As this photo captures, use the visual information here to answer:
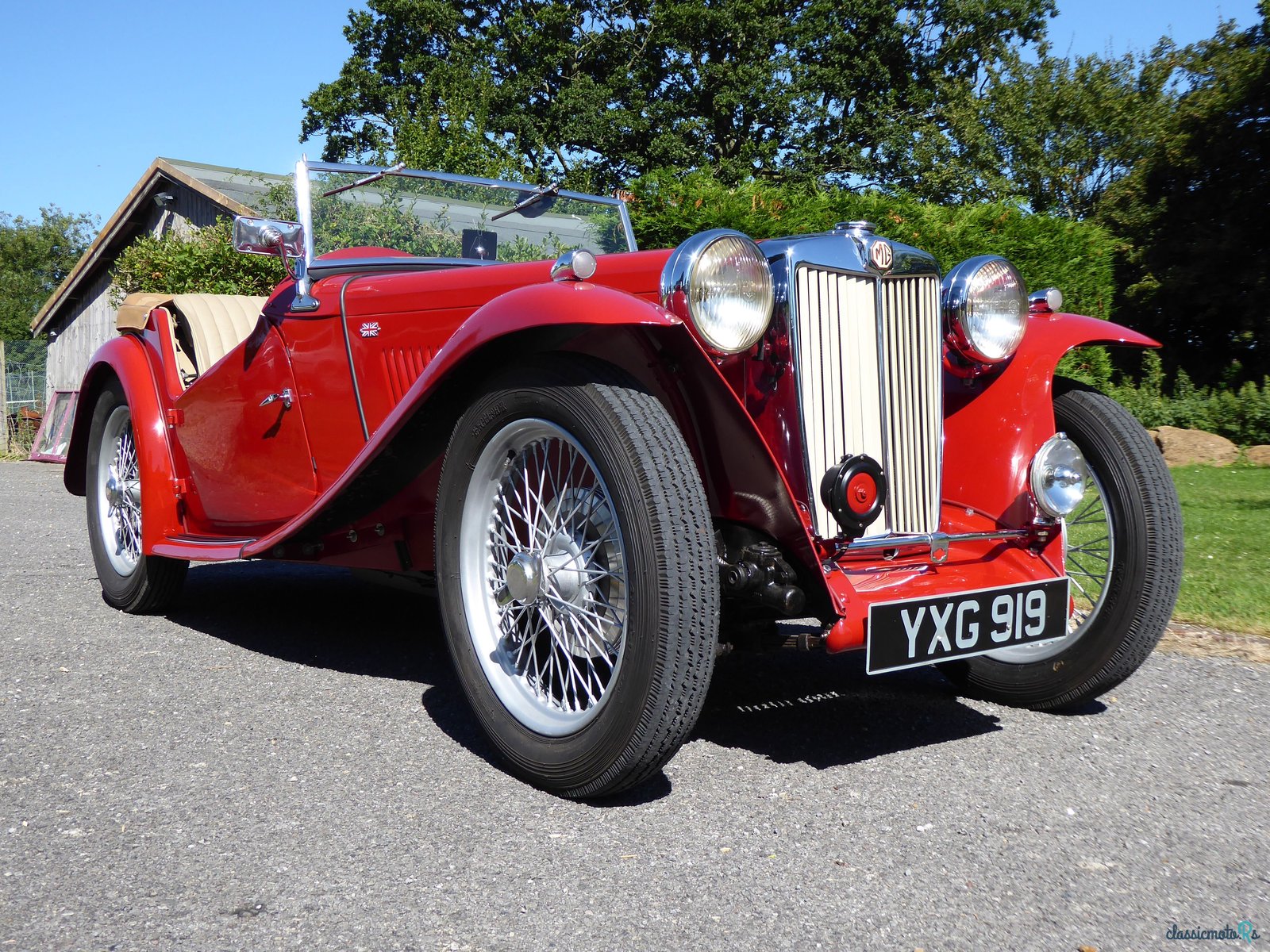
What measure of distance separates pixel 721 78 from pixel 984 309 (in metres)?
25.3

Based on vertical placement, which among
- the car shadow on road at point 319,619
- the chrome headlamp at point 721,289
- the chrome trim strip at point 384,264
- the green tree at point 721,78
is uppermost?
the green tree at point 721,78

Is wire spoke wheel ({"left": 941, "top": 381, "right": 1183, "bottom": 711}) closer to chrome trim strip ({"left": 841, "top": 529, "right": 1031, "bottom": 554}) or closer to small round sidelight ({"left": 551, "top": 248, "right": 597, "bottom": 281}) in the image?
→ chrome trim strip ({"left": 841, "top": 529, "right": 1031, "bottom": 554})

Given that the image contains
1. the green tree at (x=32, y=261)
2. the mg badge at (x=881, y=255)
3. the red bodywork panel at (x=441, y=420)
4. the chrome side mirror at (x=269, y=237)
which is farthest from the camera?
the green tree at (x=32, y=261)

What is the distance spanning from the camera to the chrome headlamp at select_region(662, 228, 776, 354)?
249 centimetres

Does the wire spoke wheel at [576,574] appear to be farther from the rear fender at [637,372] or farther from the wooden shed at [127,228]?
the wooden shed at [127,228]

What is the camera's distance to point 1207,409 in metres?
11.9

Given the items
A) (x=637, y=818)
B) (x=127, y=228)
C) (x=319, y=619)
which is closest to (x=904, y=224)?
(x=319, y=619)

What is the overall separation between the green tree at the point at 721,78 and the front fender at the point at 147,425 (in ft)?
72.3

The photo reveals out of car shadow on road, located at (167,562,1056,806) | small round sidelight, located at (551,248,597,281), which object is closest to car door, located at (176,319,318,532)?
car shadow on road, located at (167,562,1056,806)

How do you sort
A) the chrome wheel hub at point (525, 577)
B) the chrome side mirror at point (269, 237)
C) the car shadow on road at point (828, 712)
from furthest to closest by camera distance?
the chrome side mirror at point (269, 237), the car shadow on road at point (828, 712), the chrome wheel hub at point (525, 577)

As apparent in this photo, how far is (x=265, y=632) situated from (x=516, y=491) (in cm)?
197

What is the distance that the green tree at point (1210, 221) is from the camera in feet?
53.0

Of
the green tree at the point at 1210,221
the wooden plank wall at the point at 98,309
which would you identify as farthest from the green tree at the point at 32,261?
the green tree at the point at 1210,221

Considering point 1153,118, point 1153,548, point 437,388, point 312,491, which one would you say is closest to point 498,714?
point 437,388
